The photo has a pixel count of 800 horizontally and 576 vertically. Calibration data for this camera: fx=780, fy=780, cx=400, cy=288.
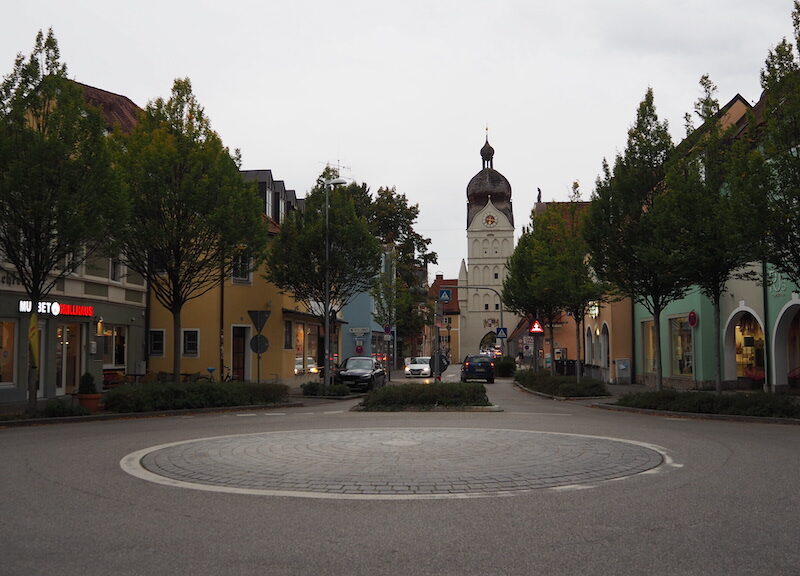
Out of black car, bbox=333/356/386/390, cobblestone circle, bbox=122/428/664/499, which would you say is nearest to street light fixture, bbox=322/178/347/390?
black car, bbox=333/356/386/390

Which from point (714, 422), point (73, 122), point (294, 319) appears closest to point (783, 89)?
point (714, 422)

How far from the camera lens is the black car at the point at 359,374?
111 feet

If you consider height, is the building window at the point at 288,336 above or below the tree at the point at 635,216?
below

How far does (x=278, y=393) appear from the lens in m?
25.2

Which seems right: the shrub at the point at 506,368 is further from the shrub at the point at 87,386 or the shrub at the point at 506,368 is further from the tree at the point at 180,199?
the shrub at the point at 87,386

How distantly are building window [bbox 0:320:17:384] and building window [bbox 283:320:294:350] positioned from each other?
1612cm

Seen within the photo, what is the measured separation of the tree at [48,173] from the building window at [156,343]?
16.0 metres

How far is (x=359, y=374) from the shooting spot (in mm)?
34000

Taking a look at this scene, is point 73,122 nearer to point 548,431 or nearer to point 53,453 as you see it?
point 53,453

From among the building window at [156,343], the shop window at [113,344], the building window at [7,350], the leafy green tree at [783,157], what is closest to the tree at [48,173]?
the building window at [7,350]

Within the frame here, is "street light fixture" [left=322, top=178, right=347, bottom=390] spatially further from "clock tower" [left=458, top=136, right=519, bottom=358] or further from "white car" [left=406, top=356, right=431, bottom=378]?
"clock tower" [left=458, top=136, right=519, bottom=358]

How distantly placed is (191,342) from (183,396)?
47.1 feet

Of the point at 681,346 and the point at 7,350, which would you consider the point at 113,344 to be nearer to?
the point at 7,350

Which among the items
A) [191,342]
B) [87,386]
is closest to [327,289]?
[191,342]
